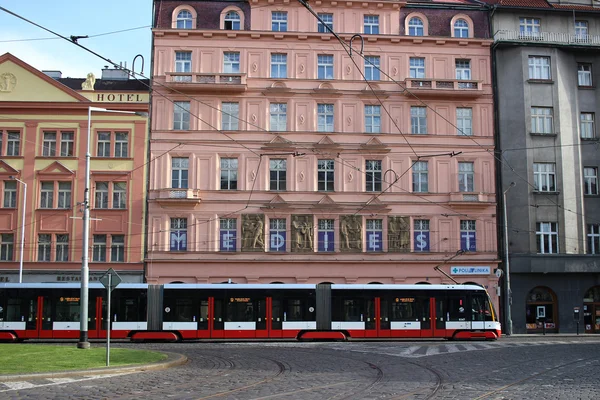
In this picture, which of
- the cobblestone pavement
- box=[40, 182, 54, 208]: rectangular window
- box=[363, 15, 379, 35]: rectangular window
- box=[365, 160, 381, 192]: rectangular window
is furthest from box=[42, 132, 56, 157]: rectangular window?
the cobblestone pavement

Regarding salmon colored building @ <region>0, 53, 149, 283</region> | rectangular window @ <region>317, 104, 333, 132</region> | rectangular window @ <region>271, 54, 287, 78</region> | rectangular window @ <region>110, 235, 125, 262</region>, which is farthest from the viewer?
rectangular window @ <region>271, 54, 287, 78</region>

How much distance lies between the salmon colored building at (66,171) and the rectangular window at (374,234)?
13.2m

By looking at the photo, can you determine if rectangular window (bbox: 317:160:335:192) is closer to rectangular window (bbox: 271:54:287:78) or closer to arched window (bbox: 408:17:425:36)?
rectangular window (bbox: 271:54:287:78)

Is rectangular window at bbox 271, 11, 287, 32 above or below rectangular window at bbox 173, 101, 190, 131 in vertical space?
above

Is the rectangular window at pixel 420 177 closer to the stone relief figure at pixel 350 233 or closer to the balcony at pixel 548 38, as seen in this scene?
the stone relief figure at pixel 350 233

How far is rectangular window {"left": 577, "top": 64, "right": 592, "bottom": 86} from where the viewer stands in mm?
44594

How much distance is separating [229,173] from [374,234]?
366 inches

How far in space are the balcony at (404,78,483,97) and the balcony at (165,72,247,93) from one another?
1003cm

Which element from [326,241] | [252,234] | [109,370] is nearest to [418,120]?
[326,241]

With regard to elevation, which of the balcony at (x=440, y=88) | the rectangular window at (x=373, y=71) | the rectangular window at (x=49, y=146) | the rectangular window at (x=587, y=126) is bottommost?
the rectangular window at (x=49, y=146)

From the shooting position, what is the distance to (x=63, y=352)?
72.9 feet

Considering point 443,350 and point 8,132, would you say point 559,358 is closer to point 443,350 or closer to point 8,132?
point 443,350

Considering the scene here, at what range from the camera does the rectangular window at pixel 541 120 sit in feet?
142

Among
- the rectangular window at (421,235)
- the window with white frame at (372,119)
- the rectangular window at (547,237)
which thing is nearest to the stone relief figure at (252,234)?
the window with white frame at (372,119)
